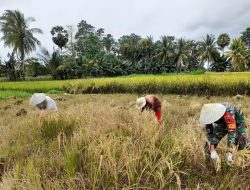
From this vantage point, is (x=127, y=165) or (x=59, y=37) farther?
(x=59, y=37)

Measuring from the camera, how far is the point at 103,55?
47.4 meters

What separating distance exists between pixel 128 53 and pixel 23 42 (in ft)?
75.9

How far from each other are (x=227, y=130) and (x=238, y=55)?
45644 millimetres

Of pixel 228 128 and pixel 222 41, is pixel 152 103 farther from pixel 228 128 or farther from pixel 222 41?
pixel 222 41

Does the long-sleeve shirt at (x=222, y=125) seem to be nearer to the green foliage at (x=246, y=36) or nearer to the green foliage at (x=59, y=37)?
the green foliage at (x=59, y=37)

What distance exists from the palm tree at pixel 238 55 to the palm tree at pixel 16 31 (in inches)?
1076

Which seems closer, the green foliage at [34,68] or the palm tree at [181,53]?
the green foliage at [34,68]

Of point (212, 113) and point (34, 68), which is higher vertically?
point (34, 68)

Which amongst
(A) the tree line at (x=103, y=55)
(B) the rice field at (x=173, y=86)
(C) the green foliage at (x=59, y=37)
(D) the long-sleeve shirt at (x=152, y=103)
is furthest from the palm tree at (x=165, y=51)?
(D) the long-sleeve shirt at (x=152, y=103)

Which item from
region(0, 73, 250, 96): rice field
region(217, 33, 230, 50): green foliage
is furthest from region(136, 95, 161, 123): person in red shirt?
region(217, 33, 230, 50): green foliage

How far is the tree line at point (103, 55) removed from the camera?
124 ft

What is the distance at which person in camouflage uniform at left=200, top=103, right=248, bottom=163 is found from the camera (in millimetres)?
3217

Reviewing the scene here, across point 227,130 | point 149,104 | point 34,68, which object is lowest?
point 227,130

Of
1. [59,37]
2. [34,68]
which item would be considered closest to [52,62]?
[34,68]
